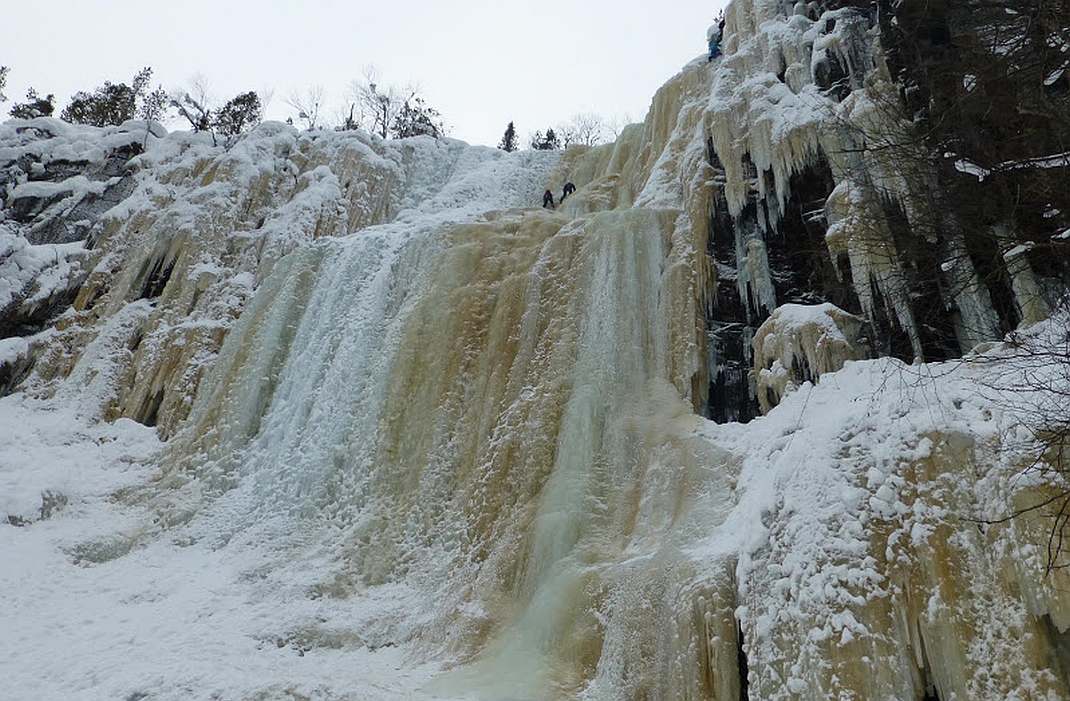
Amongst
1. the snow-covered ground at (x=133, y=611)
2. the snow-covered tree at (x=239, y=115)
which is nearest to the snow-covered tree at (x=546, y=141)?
the snow-covered tree at (x=239, y=115)

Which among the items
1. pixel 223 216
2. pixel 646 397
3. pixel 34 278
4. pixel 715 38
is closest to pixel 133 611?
pixel 646 397

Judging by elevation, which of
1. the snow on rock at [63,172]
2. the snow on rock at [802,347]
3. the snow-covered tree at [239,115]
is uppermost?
the snow-covered tree at [239,115]

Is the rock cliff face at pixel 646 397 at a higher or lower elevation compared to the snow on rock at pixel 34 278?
lower

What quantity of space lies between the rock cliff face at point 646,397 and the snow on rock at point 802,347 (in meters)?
0.04

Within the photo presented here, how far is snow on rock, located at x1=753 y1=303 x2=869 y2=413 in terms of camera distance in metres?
9.53

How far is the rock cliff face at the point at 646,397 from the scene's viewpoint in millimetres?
6129

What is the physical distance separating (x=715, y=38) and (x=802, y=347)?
11480 mm

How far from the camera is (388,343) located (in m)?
14.0

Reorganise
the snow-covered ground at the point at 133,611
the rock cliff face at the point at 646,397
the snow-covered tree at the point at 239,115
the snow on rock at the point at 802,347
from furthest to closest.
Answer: the snow-covered tree at the point at 239,115, the snow on rock at the point at 802,347, the snow-covered ground at the point at 133,611, the rock cliff face at the point at 646,397

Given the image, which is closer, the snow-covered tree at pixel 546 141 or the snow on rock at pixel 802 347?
the snow on rock at pixel 802 347

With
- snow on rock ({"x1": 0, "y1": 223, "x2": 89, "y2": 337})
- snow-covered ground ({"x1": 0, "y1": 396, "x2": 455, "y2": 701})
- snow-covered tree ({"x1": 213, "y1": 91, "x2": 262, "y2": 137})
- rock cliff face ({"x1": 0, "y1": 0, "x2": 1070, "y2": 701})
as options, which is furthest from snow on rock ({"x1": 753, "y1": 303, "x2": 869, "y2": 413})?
snow-covered tree ({"x1": 213, "y1": 91, "x2": 262, "y2": 137})

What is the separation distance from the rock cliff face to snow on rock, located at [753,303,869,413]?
4 cm

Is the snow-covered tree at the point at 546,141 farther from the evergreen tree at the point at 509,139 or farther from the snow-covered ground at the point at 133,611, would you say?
the snow-covered ground at the point at 133,611

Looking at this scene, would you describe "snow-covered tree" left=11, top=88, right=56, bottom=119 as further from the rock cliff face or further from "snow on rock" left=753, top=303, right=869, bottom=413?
"snow on rock" left=753, top=303, right=869, bottom=413
